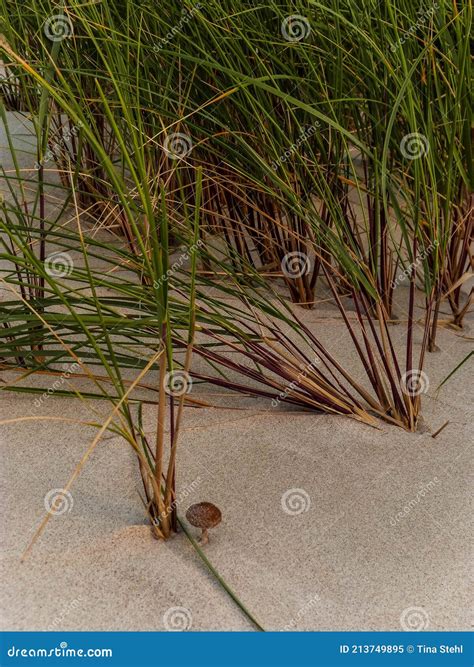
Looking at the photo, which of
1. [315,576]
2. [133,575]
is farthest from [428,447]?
[133,575]

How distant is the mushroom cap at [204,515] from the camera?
56.9 inches

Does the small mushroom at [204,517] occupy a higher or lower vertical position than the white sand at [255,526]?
higher

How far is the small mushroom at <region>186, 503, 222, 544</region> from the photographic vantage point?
1444 millimetres

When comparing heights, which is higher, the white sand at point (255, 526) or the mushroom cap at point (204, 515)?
the mushroom cap at point (204, 515)

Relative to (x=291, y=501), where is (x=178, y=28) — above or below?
above

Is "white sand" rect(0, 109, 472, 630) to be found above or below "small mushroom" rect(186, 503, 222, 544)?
below

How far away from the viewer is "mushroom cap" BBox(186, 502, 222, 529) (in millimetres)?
1444

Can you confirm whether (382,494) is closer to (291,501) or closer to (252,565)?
(291,501)

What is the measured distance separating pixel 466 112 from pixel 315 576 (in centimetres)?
109

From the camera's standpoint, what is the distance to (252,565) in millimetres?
1421

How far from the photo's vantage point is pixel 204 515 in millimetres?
1449

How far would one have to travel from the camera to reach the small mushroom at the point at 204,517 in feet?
4.74

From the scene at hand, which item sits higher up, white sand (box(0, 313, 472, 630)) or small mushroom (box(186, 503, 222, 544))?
small mushroom (box(186, 503, 222, 544))

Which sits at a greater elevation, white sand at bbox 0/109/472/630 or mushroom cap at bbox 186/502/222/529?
mushroom cap at bbox 186/502/222/529
